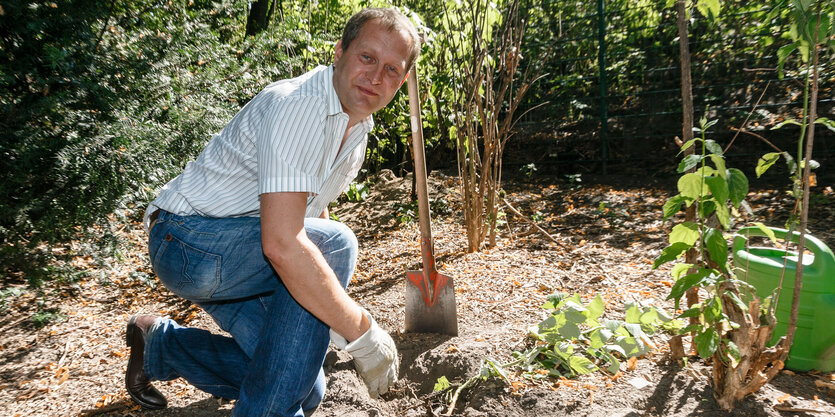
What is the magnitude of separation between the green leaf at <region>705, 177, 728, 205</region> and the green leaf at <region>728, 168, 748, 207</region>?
3 cm

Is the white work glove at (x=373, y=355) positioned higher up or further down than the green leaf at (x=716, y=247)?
further down

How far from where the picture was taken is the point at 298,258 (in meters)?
1.39

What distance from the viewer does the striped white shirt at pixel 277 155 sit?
1400 millimetres

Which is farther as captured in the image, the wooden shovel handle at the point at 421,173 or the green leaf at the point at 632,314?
the wooden shovel handle at the point at 421,173

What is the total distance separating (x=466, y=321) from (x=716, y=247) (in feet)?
4.46

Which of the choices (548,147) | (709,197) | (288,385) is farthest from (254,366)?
(548,147)

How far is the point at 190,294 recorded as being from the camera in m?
1.78

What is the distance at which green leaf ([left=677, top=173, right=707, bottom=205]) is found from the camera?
166 cm

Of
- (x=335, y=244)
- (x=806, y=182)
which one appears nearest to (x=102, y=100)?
(x=335, y=244)

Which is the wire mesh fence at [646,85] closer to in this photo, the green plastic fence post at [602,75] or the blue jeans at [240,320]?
the green plastic fence post at [602,75]

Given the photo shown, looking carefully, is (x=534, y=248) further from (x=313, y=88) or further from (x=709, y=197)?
(x=313, y=88)

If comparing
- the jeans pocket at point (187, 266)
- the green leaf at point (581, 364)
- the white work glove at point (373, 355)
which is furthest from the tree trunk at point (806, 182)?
the jeans pocket at point (187, 266)

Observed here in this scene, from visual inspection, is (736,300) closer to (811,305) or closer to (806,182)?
(806,182)

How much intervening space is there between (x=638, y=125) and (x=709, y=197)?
4594 millimetres
